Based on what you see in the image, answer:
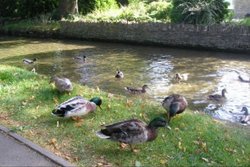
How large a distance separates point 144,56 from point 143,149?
14102 mm

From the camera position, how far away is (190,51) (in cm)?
2217

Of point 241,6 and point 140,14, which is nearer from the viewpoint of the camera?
point 140,14

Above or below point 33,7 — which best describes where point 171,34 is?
below

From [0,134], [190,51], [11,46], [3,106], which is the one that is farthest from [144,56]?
[0,134]

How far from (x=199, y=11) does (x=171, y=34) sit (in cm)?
183

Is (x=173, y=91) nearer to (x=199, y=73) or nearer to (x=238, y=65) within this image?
(x=199, y=73)

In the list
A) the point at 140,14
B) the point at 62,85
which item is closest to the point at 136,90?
the point at 62,85

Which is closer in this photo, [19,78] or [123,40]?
[19,78]

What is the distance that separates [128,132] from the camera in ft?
23.0

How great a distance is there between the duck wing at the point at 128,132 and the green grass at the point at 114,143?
0.31 m

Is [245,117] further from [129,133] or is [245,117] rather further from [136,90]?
[129,133]

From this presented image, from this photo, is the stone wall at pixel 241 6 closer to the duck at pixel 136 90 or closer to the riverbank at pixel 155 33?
the riverbank at pixel 155 33

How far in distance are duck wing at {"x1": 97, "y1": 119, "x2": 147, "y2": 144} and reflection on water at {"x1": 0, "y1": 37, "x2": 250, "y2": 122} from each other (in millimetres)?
4756

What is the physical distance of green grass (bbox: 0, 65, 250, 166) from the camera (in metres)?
7.14
